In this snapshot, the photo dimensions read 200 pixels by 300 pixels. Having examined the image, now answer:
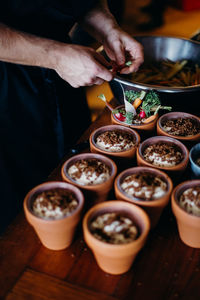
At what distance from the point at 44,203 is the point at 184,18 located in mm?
6055

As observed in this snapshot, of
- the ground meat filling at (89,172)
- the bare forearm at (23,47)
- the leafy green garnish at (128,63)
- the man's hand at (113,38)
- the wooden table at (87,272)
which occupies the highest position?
the bare forearm at (23,47)

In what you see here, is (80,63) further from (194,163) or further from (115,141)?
(194,163)

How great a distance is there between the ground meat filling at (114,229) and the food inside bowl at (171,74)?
1241 millimetres

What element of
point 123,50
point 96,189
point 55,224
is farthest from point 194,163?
point 123,50

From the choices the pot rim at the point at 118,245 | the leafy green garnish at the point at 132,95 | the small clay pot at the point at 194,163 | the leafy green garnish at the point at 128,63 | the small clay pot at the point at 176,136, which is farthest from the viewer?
the leafy green garnish at the point at 128,63

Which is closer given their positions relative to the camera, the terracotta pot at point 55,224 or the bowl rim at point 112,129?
the terracotta pot at point 55,224

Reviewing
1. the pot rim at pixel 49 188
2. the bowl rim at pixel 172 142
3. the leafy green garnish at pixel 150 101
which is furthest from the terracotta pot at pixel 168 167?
the pot rim at pixel 49 188

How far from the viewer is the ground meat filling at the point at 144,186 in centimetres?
120

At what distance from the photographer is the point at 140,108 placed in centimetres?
176

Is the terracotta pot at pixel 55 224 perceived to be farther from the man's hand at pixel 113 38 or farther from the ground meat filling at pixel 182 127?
the man's hand at pixel 113 38

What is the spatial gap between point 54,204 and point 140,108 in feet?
2.82

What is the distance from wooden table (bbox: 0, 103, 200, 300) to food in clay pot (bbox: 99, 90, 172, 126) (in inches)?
25.1

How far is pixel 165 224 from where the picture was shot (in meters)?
1.30

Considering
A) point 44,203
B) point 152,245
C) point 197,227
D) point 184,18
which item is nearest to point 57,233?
point 44,203
